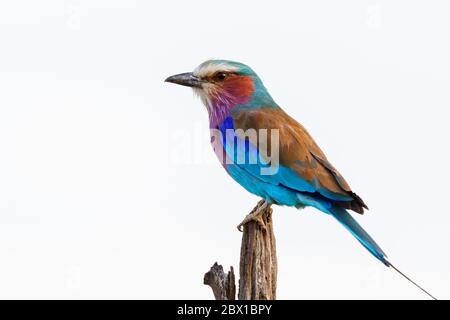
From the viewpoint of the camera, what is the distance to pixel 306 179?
568 cm

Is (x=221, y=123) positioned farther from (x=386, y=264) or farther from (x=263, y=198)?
(x=386, y=264)

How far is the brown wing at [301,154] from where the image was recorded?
5590mm

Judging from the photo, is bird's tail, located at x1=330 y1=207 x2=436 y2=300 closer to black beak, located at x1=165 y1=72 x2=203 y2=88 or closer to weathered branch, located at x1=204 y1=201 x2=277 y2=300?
weathered branch, located at x1=204 y1=201 x2=277 y2=300

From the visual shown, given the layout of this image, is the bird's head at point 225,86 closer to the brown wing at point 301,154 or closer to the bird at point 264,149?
the bird at point 264,149

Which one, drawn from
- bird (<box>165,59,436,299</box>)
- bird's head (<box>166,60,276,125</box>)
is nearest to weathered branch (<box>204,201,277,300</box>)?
bird (<box>165,59,436,299</box>)

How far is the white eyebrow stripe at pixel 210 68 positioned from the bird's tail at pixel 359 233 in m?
1.46

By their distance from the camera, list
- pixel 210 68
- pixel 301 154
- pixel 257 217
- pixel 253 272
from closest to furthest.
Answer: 1. pixel 253 272
2. pixel 257 217
3. pixel 301 154
4. pixel 210 68

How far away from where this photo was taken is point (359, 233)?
17.8 feet

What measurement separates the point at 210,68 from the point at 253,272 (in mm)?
1780

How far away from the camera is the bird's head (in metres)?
6.28

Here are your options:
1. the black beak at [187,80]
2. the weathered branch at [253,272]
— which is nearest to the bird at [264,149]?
the black beak at [187,80]

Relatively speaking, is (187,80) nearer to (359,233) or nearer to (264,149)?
(264,149)

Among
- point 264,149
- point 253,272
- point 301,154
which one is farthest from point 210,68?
point 253,272
